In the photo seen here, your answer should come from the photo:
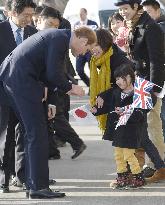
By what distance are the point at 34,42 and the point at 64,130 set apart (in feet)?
9.13

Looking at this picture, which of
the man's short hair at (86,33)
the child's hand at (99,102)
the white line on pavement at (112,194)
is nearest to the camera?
the man's short hair at (86,33)

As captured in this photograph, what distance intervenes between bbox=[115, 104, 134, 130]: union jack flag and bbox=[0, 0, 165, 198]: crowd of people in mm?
39

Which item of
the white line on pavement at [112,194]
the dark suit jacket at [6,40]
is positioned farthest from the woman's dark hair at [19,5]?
the white line on pavement at [112,194]

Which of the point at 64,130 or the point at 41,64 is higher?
Answer: the point at 41,64

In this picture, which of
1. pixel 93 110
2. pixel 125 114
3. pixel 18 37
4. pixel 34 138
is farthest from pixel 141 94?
pixel 18 37

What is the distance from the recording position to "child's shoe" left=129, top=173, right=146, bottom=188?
7.80m

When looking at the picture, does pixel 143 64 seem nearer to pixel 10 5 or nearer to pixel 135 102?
pixel 135 102

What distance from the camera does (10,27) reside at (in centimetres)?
774

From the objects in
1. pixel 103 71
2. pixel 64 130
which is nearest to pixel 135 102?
pixel 103 71

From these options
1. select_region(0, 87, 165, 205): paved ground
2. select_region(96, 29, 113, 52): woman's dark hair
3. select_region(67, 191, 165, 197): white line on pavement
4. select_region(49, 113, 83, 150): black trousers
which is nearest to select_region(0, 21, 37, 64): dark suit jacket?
select_region(96, 29, 113, 52): woman's dark hair

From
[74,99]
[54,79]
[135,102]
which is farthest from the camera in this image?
[74,99]

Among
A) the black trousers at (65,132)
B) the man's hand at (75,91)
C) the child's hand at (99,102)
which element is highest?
the man's hand at (75,91)

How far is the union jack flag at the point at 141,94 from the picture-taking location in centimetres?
767

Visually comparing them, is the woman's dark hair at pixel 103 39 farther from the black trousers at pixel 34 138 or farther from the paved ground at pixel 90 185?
the paved ground at pixel 90 185
